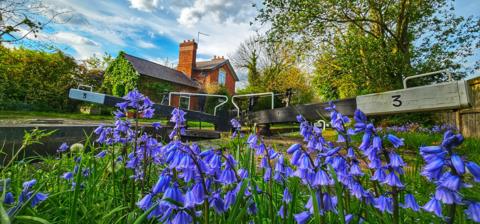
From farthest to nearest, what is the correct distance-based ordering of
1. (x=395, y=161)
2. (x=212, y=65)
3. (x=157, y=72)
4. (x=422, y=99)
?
(x=212, y=65)
(x=157, y=72)
(x=422, y=99)
(x=395, y=161)

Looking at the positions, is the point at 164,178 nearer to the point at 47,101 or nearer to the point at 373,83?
the point at 373,83

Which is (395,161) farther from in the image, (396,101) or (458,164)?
(396,101)

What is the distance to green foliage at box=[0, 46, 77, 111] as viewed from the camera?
15.8 meters

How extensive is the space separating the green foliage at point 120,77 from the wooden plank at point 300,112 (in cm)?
2091

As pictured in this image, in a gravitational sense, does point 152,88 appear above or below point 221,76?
below

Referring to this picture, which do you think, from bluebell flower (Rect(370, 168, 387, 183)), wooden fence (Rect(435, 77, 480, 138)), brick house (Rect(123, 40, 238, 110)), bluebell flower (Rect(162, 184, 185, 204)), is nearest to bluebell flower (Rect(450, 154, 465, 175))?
bluebell flower (Rect(370, 168, 387, 183))

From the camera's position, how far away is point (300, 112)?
18.3ft

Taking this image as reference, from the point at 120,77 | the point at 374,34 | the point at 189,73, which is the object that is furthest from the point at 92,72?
the point at 374,34

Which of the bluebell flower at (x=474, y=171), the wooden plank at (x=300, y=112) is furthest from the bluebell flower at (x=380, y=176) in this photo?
the wooden plank at (x=300, y=112)

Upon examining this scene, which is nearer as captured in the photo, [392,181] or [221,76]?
[392,181]

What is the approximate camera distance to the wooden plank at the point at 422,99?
298 centimetres

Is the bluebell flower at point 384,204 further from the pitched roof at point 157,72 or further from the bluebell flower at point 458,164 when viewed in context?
the pitched roof at point 157,72

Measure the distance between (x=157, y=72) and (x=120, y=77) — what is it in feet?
13.2

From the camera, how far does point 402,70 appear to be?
10.5m
